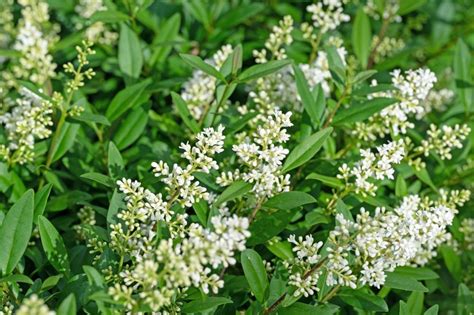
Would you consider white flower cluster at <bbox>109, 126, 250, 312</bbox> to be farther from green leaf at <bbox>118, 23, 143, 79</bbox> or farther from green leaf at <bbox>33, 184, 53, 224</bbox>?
green leaf at <bbox>118, 23, 143, 79</bbox>

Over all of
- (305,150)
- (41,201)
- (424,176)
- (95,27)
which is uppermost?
(95,27)

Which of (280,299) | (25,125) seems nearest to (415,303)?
(280,299)

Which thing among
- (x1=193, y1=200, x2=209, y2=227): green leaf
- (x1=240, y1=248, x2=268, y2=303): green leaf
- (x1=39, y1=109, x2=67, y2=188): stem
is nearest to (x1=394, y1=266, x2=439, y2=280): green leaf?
(x1=240, y1=248, x2=268, y2=303): green leaf

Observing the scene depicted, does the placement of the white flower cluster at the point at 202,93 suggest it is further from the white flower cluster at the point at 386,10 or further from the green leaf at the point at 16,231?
the white flower cluster at the point at 386,10

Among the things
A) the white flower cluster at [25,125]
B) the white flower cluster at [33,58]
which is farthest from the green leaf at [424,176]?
the white flower cluster at [33,58]

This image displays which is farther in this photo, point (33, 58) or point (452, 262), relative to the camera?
point (33, 58)

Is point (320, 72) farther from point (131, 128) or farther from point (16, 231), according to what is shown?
point (16, 231)

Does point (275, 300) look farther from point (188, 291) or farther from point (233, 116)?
point (233, 116)
